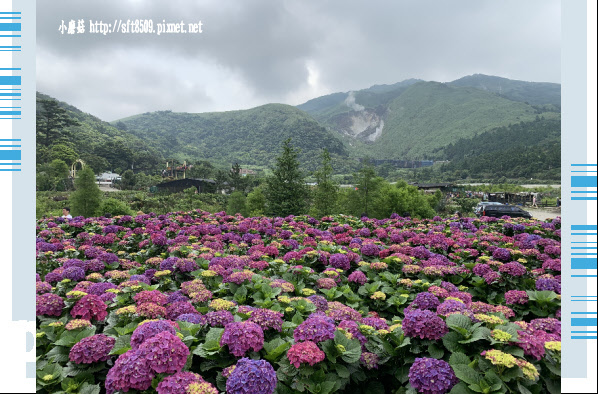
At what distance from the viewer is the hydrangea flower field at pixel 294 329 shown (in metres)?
1.62

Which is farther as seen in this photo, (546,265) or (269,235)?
(269,235)

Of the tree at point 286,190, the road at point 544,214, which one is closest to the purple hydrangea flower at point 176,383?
the tree at point 286,190

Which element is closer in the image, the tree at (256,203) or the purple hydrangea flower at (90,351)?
the purple hydrangea flower at (90,351)

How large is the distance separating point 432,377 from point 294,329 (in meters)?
0.85

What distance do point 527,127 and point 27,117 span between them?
481ft

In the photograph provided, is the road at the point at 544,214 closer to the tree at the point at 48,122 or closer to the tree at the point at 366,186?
the tree at the point at 366,186

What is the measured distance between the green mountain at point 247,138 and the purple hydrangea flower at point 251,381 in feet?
403

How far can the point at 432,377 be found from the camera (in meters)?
1.68

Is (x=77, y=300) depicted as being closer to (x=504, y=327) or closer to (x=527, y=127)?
(x=504, y=327)

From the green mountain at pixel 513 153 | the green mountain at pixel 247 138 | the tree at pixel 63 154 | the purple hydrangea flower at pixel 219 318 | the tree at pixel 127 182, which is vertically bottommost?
the purple hydrangea flower at pixel 219 318

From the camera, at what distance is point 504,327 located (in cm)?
191

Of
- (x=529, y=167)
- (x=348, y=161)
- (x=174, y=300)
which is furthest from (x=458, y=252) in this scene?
(x=348, y=161)

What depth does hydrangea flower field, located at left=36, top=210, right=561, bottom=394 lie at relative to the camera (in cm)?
162

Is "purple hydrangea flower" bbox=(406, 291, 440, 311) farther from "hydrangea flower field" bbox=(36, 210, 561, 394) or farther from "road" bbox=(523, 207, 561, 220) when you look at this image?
"road" bbox=(523, 207, 561, 220)
